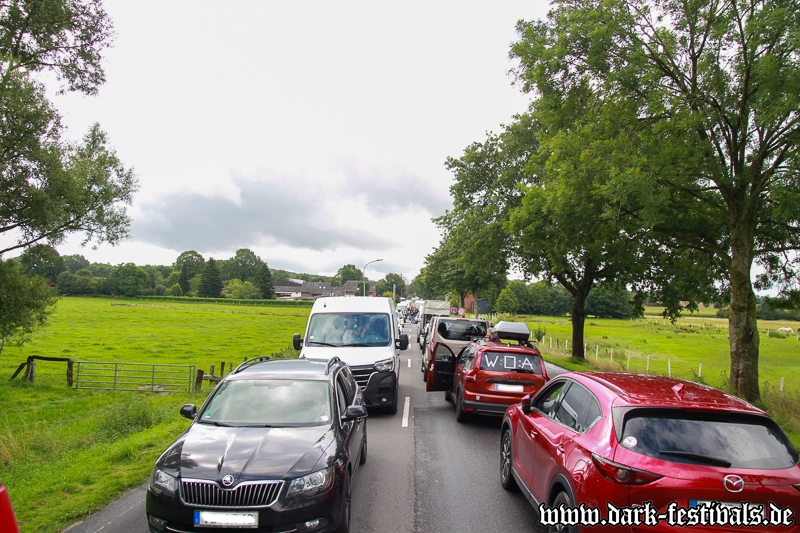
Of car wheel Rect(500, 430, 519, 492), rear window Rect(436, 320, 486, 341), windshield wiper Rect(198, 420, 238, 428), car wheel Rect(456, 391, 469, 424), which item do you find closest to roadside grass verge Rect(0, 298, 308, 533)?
windshield wiper Rect(198, 420, 238, 428)

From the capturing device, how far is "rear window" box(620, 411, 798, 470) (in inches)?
139

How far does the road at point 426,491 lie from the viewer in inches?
200

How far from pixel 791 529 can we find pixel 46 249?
21412 millimetres

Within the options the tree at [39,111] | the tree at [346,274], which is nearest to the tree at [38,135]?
the tree at [39,111]

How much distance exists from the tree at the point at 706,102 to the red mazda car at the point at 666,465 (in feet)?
27.7

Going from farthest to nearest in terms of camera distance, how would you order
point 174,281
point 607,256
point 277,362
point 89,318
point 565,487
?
point 174,281 → point 89,318 → point 607,256 → point 277,362 → point 565,487

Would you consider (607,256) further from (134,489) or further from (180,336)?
(180,336)

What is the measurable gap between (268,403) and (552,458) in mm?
3013

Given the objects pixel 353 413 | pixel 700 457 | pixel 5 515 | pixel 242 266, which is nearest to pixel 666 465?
pixel 700 457

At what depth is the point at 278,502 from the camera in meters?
4.20

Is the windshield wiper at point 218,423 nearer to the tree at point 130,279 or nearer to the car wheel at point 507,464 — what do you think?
the car wheel at point 507,464

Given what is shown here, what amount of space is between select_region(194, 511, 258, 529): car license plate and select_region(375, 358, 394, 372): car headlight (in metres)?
6.34

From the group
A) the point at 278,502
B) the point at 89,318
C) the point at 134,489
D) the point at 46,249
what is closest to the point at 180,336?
the point at 89,318

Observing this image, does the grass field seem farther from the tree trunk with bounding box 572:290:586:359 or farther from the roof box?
the roof box
